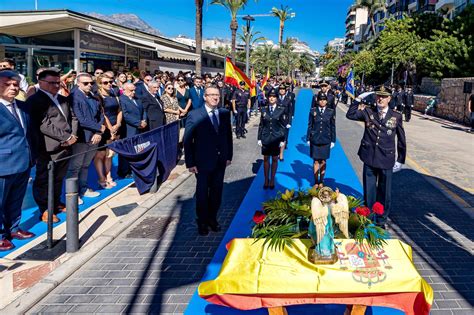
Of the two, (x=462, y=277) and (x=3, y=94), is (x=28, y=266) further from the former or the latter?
(x=462, y=277)

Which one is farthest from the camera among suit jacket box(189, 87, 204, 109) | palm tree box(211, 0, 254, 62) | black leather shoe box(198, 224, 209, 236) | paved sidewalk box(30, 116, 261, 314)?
palm tree box(211, 0, 254, 62)

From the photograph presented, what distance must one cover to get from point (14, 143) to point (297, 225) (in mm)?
3482

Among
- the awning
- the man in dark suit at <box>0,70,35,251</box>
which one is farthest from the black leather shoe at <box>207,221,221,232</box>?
the awning

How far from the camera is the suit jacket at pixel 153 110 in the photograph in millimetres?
8609

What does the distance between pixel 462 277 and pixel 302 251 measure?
8.39 feet

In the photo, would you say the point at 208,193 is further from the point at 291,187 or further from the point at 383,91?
the point at 383,91

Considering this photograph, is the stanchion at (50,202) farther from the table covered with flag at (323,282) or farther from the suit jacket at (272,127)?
the suit jacket at (272,127)

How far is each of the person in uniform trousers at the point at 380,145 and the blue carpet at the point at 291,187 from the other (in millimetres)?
1642

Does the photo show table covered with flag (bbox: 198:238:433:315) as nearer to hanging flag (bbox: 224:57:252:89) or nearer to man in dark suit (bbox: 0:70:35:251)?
man in dark suit (bbox: 0:70:35:251)

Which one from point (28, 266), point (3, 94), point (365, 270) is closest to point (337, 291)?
point (365, 270)

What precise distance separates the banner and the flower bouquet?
11.9ft

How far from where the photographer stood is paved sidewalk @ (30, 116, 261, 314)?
3863 millimetres

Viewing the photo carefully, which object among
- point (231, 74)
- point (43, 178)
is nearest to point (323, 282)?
point (43, 178)

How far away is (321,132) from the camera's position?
25.1 ft
